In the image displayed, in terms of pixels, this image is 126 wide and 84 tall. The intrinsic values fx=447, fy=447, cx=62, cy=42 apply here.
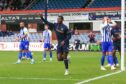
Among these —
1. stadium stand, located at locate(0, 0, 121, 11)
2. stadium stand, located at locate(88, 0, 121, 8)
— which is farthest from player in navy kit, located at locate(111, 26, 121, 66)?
stadium stand, located at locate(88, 0, 121, 8)

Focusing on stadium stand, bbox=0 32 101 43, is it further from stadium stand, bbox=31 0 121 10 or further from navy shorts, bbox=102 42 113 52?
navy shorts, bbox=102 42 113 52

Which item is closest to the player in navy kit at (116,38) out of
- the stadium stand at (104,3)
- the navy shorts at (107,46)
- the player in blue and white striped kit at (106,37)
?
the player in blue and white striped kit at (106,37)

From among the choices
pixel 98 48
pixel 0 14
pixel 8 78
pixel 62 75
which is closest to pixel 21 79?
pixel 8 78

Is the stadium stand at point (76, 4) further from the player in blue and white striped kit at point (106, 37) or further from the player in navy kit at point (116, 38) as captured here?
the player in blue and white striped kit at point (106, 37)

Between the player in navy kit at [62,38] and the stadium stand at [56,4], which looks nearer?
the player in navy kit at [62,38]

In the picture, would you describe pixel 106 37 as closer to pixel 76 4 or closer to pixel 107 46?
pixel 107 46

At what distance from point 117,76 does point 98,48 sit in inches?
1073

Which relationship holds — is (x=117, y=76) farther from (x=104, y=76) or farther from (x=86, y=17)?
(x=86, y=17)

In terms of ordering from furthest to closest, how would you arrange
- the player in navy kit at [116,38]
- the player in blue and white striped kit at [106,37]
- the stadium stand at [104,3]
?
the stadium stand at [104,3], the player in navy kit at [116,38], the player in blue and white striped kit at [106,37]

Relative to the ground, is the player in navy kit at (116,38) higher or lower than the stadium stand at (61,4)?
lower

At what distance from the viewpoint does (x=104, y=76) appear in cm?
1555

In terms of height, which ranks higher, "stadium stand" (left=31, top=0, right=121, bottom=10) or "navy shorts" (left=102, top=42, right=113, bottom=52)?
"stadium stand" (left=31, top=0, right=121, bottom=10)

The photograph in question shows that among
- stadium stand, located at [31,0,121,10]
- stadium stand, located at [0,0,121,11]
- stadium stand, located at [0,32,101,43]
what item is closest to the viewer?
stadium stand, located at [0,32,101,43]

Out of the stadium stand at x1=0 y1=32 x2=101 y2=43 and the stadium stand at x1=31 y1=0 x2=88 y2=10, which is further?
the stadium stand at x1=31 y1=0 x2=88 y2=10
